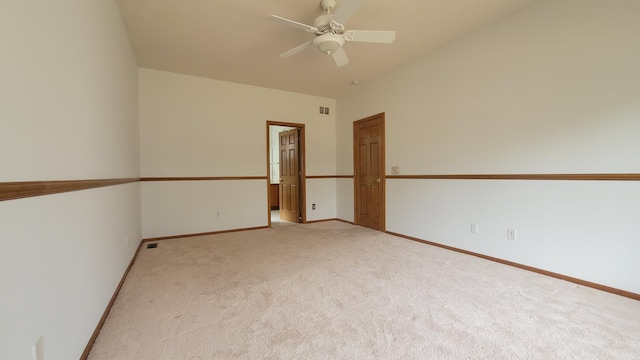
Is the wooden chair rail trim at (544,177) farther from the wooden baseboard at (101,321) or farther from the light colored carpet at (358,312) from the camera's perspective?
the wooden baseboard at (101,321)

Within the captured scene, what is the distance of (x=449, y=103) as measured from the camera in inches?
132

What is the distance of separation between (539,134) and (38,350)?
148 inches

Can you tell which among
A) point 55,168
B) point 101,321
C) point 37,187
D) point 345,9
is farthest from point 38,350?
point 345,9

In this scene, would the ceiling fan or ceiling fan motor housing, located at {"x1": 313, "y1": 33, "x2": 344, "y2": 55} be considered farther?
ceiling fan motor housing, located at {"x1": 313, "y1": 33, "x2": 344, "y2": 55}

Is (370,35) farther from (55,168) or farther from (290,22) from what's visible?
(55,168)

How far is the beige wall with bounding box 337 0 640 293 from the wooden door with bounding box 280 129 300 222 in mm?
2500

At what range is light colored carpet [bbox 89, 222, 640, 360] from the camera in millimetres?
1438

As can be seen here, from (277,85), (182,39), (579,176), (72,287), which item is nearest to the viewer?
(72,287)

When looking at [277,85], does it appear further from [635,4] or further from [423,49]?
[635,4]

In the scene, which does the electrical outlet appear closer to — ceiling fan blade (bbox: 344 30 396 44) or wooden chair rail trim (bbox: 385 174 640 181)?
ceiling fan blade (bbox: 344 30 396 44)

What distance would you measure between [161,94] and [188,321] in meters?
3.58

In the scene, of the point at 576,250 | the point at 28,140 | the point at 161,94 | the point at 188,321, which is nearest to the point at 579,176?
the point at 576,250

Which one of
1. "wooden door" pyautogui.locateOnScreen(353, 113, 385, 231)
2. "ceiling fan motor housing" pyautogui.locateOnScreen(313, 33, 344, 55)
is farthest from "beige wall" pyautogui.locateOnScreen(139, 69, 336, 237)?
"ceiling fan motor housing" pyautogui.locateOnScreen(313, 33, 344, 55)

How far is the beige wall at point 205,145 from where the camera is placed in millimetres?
3951
